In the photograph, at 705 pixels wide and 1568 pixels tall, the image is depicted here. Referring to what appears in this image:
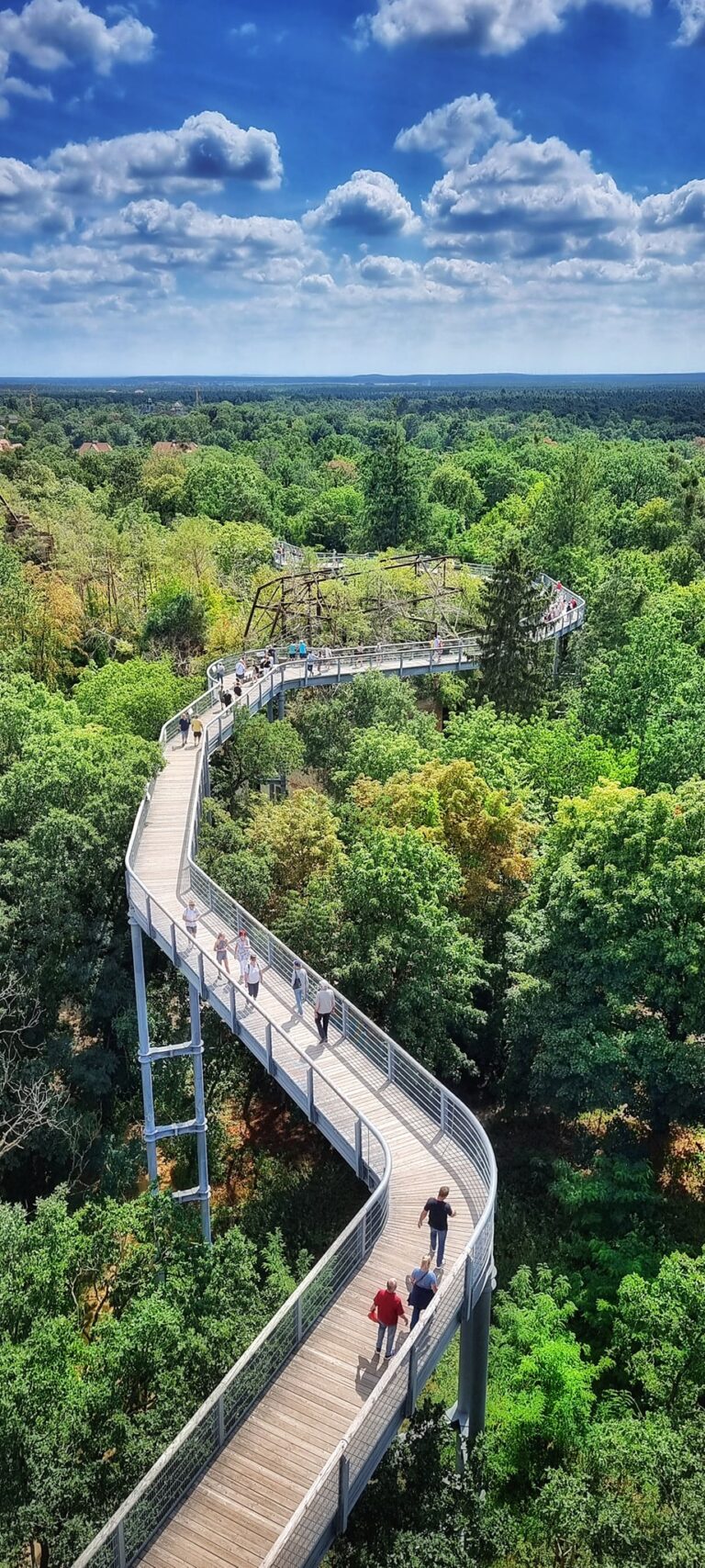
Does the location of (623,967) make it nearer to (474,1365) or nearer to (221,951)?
(221,951)

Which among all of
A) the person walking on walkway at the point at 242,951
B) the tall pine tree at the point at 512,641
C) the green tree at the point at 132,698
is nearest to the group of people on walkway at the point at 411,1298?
the person walking on walkway at the point at 242,951

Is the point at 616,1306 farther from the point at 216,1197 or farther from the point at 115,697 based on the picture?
the point at 115,697

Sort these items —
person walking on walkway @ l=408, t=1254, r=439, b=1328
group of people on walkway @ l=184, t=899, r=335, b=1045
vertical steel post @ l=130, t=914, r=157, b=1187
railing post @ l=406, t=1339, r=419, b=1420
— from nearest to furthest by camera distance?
1. railing post @ l=406, t=1339, r=419, b=1420
2. person walking on walkway @ l=408, t=1254, r=439, b=1328
3. group of people on walkway @ l=184, t=899, r=335, b=1045
4. vertical steel post @ l=130, t=914, r=157, b=1187

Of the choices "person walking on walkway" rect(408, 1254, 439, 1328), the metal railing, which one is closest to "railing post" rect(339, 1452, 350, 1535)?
the metal railing

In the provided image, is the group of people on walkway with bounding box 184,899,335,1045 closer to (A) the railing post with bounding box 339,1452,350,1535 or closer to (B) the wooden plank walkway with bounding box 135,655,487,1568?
(B) the wooden plank walkway with bounding box 135,655,487,1568

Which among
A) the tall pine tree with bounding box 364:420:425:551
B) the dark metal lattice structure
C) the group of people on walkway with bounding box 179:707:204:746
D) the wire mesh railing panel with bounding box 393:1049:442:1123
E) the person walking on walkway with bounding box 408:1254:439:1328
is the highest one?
the tall pine tree with bounding box 364:420:425:551

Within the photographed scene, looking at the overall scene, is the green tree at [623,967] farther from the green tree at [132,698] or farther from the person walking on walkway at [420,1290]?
the green tree at [132,698]

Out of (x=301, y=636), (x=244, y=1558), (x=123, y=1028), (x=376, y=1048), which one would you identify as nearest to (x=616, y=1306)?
(x=376, y=1048)
